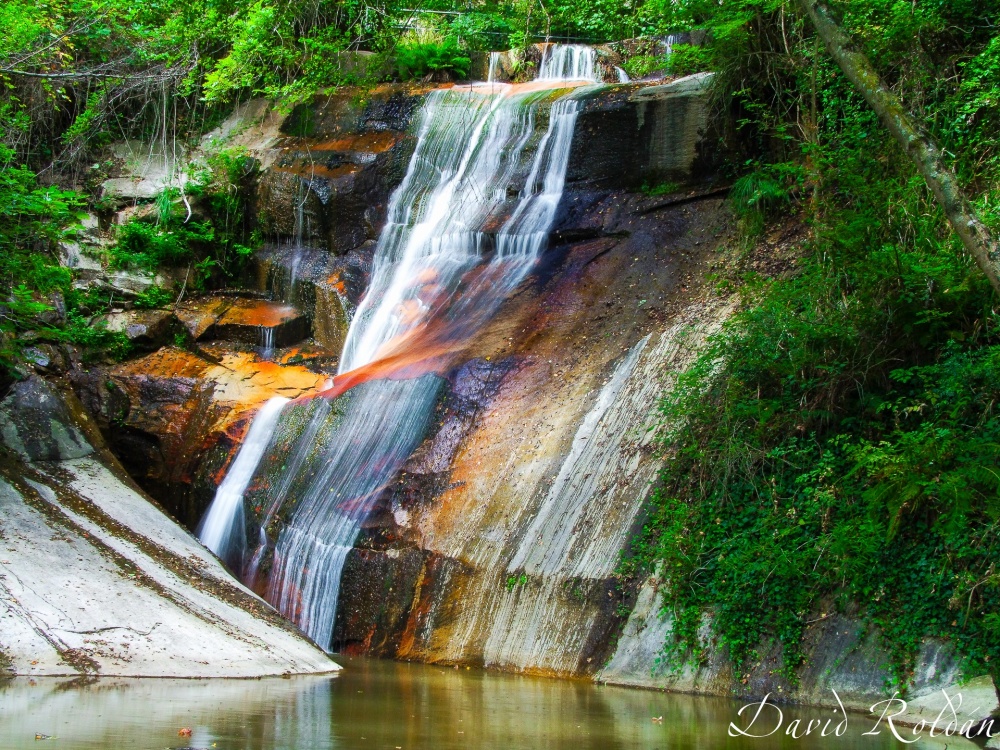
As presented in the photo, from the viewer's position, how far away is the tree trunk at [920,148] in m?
7.46

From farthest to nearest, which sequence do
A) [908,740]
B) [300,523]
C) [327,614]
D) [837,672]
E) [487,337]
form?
1. [487,337]
2. [300,523]
3. [327,614]
4. [837,672]
5. [908,740]

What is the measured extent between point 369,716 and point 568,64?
16.4 m

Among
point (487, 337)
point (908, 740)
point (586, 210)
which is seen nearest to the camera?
point (908, 740)

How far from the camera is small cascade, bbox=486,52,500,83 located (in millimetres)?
21281

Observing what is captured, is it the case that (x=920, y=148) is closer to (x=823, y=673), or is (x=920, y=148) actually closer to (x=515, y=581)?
(x=823, y=673)

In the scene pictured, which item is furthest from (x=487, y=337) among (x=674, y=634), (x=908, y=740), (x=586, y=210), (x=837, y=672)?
(x=908, y=740)

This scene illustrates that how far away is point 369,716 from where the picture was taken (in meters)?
7.07

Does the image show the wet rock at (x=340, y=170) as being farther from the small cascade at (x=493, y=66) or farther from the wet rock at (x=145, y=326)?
the wet rock at (x=145, y=326)

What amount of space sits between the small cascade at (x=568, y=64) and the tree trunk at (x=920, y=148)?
12.3 meters

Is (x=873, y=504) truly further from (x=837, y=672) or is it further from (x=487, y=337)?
(x=487, y=337)

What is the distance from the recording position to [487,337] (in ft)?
47.3

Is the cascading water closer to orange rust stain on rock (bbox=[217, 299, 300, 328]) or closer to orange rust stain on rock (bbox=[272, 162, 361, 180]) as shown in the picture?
orange rust stain on rock (bbox=[272, 162, 361, 180])

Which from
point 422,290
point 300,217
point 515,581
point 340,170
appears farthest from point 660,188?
point 515,581

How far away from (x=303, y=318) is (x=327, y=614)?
6928 mm
